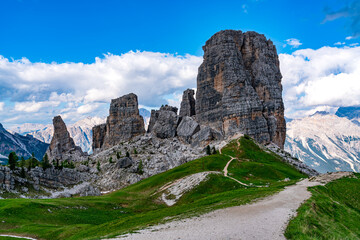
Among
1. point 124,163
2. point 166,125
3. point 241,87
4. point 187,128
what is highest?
point 241,87

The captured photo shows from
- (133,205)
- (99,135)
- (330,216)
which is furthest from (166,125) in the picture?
(330,216)

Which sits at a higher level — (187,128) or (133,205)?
(187,128)

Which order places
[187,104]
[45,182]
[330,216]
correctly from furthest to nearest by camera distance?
[187,104]
[45,182]
[330,216]

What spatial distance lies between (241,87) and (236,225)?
119m

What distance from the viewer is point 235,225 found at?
2384cm

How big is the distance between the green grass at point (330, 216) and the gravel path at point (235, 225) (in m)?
1.21

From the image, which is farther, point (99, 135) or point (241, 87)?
point (99, 135)

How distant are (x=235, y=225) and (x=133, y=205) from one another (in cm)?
3926

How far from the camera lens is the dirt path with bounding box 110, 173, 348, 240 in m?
21.2

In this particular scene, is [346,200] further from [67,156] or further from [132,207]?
[67,156]

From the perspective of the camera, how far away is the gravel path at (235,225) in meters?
21.2

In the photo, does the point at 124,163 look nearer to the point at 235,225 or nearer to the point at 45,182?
the point at 45,182

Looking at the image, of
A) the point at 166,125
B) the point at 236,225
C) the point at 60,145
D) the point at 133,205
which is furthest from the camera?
the point at 60,145

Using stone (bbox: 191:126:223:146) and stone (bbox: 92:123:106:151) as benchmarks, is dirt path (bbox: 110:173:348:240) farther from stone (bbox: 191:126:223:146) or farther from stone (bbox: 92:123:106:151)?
stone (bbox: 92:123:106:151)
